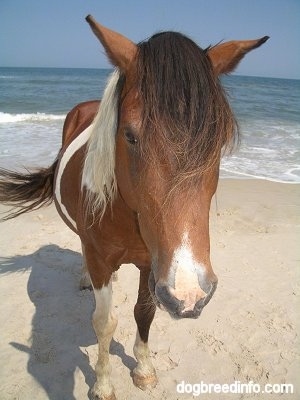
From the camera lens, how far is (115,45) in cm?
133

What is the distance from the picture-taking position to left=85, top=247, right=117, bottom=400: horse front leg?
2105 mm

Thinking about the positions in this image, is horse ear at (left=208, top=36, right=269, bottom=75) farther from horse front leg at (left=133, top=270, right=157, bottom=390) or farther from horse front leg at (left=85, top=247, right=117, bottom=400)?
horse front leg at (left=133, top=270, right=157, bottom=390)

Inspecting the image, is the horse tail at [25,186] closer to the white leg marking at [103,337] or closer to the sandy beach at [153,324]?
the sandy beach at [153,324]

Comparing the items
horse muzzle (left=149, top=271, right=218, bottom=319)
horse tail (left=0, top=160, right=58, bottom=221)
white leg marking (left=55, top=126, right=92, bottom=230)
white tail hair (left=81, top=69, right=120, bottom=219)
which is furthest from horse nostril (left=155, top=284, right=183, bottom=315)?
horse tail (left=0, top=160, right=58, bottom=221)

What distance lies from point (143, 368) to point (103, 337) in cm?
42

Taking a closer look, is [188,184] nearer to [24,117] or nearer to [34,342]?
[34,342]

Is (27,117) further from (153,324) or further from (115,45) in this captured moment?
(115,45)

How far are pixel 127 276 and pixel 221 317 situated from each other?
1130 millimetres

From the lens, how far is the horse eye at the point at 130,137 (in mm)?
1257

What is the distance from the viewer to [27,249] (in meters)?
4.05

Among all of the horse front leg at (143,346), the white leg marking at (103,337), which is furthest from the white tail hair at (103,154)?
the horse front leg at (143,346)

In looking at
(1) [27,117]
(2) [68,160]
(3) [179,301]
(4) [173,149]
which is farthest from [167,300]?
(1) [27,117]

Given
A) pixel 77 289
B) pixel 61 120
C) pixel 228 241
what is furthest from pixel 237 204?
pixel 61 120

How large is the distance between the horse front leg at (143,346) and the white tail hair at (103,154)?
84cm
